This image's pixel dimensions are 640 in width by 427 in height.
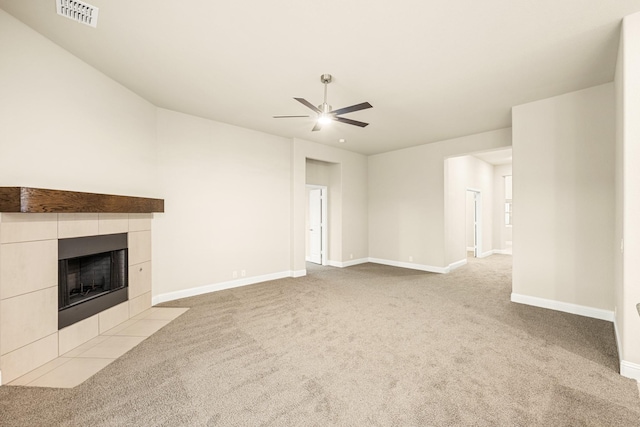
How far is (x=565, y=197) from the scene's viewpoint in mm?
3744

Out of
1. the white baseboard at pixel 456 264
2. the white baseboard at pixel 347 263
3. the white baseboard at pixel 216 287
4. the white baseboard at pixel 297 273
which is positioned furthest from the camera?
the white baseboard at pixel 347 263

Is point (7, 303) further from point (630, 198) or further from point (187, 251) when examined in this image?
point (630, 198)

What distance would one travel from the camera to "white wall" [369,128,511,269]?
605cm

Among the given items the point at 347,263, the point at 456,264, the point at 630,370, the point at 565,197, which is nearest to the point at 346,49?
the point at 565,197

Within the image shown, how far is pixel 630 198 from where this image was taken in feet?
7.42

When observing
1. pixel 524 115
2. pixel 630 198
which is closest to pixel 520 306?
pixel 630 198

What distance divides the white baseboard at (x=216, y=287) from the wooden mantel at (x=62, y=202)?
143 centimetres

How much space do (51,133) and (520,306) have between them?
613 centimetres

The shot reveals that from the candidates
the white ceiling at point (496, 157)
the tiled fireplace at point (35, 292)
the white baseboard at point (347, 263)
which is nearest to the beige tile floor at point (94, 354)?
the tiled fireplace at point (35, 292)

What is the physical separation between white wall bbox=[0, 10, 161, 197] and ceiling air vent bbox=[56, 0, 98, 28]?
577 millimetres

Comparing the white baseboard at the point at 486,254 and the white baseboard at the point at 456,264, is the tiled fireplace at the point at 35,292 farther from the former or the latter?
the white baseboard at the point at 486,254

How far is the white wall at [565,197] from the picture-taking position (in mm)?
3479

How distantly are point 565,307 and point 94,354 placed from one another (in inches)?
226

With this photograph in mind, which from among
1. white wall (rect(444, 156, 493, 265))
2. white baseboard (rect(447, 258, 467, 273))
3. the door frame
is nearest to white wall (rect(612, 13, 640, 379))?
white wall (rect(444, 156, 493, 265))
